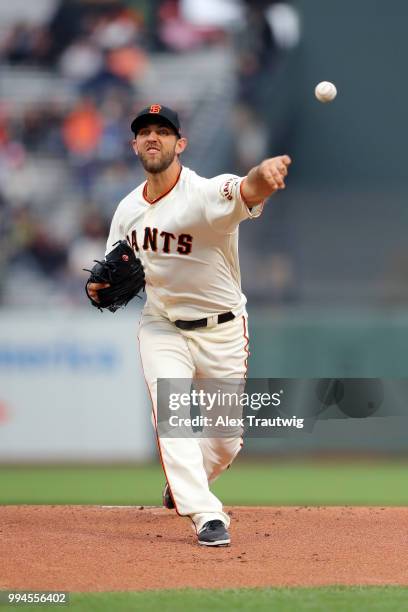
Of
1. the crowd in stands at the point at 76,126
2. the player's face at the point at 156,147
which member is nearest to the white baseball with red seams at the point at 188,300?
the player's face at the point at 156,147

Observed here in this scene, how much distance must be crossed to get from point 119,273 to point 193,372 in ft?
1.94

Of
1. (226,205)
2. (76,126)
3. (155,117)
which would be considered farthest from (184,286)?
(76,126)

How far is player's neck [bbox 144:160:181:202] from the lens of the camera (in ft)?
17.1

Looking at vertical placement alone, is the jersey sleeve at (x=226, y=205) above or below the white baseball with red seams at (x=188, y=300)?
above

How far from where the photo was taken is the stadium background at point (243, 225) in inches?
412

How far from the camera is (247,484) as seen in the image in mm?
9180

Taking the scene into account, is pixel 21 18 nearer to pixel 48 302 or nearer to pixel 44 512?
pixel 48 302

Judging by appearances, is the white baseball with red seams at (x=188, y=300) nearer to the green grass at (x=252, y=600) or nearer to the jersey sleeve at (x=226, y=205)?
the jersey sleeve at (x=226, y=205)

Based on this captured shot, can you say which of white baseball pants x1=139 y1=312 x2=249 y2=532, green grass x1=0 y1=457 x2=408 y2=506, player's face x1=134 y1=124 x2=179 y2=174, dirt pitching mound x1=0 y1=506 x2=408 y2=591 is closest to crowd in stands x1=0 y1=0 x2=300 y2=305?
green grass x1=0 y1=457 x2=408 y2=506

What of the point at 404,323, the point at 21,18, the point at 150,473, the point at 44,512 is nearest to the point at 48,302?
the point at 150,473

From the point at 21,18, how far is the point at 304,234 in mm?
4682

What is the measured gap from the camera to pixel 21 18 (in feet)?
48.3

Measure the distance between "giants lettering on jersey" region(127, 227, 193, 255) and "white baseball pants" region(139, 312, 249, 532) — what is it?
1.20ft

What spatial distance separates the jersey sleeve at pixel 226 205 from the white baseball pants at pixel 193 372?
0.63m
